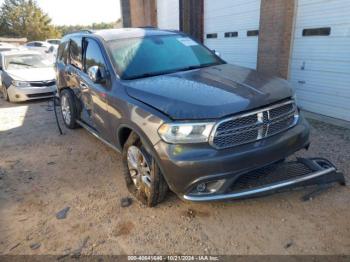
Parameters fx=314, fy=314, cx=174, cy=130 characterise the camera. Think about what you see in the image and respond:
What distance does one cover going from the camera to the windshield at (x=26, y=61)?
32.6 ft

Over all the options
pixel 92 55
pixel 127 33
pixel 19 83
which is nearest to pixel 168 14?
pixel 19 83

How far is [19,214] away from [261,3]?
6.99m

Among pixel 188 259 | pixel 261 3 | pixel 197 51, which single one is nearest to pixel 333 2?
pixel 261 3

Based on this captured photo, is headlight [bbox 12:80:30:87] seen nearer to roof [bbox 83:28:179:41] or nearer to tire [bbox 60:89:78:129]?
tire [bbox 60:89:78:129]

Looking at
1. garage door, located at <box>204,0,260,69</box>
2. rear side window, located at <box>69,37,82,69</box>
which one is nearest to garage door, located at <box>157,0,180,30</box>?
garage door, located at <box>204,0,260,69</box>

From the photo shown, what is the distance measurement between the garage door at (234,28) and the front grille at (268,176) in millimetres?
5564

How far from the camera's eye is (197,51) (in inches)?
177

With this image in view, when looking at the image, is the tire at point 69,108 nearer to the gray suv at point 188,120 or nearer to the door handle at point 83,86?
the door handle at point 83,86

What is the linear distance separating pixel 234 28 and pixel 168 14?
5.65 meters

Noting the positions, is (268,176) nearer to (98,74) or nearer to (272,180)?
(272,180)

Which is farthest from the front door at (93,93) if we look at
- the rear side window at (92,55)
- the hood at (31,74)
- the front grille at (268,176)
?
the hood at (31,74)

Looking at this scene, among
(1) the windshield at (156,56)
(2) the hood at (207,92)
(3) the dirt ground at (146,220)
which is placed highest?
(1) the windshield at (156,56)

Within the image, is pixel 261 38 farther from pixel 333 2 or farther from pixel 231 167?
pixel 231 167

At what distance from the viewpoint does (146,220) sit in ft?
10.6
